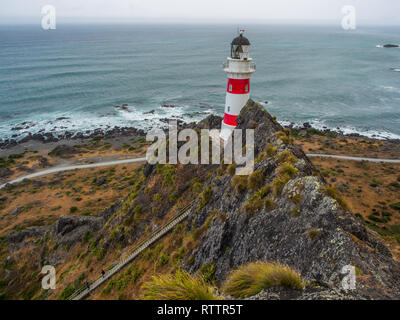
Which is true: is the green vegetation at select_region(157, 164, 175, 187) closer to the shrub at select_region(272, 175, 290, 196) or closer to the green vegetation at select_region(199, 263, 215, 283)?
the green vegetation at select_region(199, 263, 215, 283)

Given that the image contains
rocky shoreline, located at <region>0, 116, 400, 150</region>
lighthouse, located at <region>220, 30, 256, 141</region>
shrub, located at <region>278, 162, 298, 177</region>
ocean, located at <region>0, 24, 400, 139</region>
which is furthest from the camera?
ocean, located at <region>0, 24, 400, 139</region>

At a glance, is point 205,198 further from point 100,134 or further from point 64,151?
point 100,134

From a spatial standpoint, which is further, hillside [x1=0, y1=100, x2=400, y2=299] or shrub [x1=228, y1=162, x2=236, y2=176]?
shrub [x1=228, y1=162, x2=236, y2=176]

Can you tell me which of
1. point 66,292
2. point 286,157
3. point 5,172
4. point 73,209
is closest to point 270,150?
point 286,157

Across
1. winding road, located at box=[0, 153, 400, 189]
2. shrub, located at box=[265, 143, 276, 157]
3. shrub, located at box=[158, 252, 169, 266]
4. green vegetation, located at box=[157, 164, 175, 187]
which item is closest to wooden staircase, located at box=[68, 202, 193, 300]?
shrub, located at box=[158, 252, 169, 266]

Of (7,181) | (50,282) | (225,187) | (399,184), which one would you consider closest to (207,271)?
(225,187)
